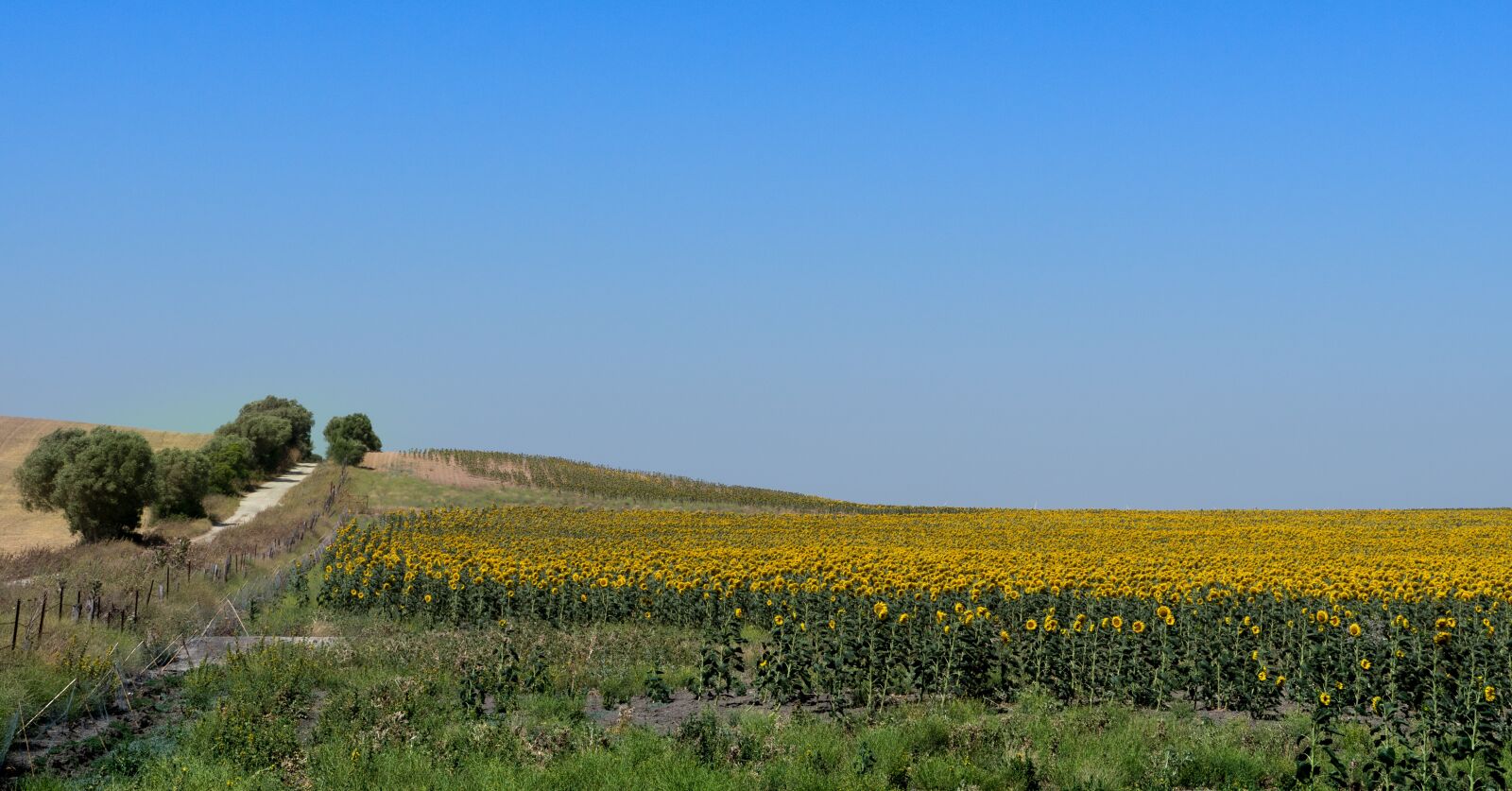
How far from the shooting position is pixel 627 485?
233 feet

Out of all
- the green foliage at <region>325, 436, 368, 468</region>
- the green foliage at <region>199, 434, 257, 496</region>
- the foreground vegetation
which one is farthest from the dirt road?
the foreground vegetation

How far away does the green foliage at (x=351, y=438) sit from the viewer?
8588 centimetres

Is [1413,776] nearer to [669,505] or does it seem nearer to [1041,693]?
[1041,693]

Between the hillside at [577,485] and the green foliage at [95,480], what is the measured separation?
48.5 feet

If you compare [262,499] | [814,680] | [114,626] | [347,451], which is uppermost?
[347,451]

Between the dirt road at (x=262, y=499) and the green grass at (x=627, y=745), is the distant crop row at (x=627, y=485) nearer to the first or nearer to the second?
the dirt road at (x=262, y=499)

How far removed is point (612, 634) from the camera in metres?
18.4

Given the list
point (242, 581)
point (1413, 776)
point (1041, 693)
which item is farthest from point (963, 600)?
point (242, 581)

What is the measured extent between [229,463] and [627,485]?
89.2 feet

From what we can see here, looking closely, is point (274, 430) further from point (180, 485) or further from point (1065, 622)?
point (1065, 622)

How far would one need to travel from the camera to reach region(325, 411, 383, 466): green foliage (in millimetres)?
85875

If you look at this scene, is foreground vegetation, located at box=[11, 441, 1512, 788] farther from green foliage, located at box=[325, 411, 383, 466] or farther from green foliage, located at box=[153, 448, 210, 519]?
green foliage, located at box=[325, 411, 383, 466]

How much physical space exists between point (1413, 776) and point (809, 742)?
528cm

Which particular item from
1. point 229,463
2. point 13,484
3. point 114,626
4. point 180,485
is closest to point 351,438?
point 229,463
